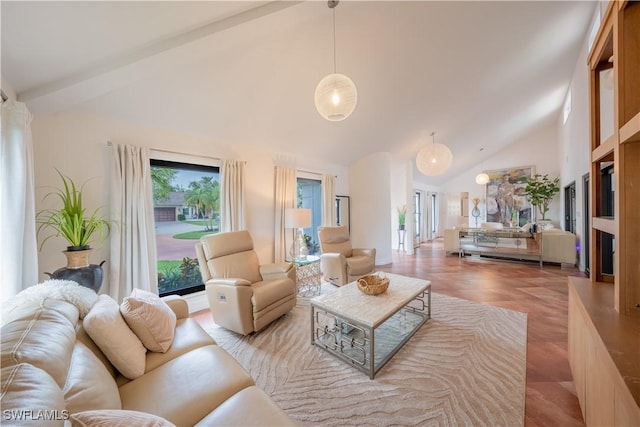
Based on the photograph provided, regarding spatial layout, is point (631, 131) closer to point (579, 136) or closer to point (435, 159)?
point (435, 159)

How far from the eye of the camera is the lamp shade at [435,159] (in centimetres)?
400

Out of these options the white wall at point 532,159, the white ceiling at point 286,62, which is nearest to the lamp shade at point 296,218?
the white ceiling at point 286,62

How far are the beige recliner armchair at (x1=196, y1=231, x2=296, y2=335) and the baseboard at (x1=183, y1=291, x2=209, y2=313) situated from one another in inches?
28.2

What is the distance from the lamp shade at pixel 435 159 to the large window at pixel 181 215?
3.45 meters

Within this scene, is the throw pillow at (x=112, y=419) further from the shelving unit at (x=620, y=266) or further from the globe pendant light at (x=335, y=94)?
the globe pendant light at (x=335, y=94)

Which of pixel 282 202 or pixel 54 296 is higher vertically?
pixel 282 202

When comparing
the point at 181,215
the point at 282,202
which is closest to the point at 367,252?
the point at 282,202

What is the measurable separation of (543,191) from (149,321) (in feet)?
29.9

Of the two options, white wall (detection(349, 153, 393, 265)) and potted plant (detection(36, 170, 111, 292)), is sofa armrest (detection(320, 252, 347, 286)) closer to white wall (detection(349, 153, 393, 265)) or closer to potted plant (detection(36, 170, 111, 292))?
white wall (detection(349, 153, 393, 265))

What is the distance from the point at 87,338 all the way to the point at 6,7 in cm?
187

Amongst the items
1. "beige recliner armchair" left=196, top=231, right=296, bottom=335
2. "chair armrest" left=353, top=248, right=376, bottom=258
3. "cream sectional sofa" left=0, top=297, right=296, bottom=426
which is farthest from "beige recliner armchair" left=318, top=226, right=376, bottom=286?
"cream sectional sofa" left=0, top=297, right=296, bottom=426

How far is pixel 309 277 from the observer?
3881 millimetres

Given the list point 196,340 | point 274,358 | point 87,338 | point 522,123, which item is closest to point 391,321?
point 274,358

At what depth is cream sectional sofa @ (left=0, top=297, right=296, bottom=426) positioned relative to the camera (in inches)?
24.9
